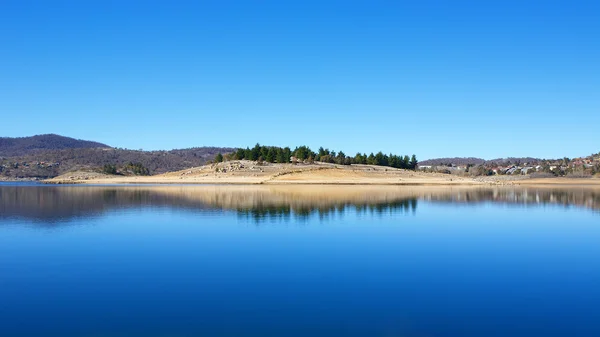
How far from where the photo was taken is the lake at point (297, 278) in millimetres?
13969

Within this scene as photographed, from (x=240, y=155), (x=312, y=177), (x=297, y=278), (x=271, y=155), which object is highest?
(x=240, y=155)

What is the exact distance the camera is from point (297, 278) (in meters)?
19.1

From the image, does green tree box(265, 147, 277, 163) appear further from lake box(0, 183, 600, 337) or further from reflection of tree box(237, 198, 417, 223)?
lake box(0, 183, 600, 337)

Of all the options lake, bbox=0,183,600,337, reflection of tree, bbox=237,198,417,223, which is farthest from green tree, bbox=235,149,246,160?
lake, bbox=0,183,600,337

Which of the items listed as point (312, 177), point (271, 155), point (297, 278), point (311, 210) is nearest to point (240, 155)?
point (271, 155)

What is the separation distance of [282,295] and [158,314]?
13.3 feet

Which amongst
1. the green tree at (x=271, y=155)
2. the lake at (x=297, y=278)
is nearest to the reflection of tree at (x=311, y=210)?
the lake at (x=297, y=278)

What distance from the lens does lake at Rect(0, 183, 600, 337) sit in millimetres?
13969

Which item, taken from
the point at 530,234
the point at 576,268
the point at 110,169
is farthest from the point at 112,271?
the point at 110,169

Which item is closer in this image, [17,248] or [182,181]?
[17,248]

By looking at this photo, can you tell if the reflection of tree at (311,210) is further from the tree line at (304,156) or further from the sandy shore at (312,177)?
the tree line at (304,156)

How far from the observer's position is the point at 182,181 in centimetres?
12119

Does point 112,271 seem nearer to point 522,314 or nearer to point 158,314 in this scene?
point 158,314

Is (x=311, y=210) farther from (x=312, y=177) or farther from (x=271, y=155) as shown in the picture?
(x=271, y=155)
